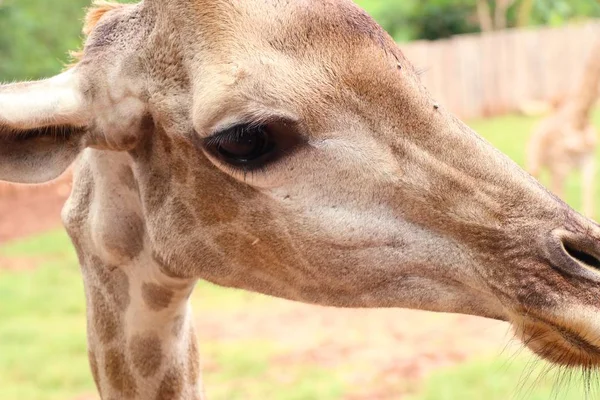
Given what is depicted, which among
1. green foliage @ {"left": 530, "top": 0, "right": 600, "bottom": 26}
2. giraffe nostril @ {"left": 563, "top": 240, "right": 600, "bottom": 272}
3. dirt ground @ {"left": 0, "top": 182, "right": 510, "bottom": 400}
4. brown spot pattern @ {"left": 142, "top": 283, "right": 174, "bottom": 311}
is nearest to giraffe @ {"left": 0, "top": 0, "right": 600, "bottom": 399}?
giraffe nostril @ {"left": 563, "top": 240, "right": 600, "bottom": 272}

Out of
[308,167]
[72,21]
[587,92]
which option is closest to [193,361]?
[308,167]

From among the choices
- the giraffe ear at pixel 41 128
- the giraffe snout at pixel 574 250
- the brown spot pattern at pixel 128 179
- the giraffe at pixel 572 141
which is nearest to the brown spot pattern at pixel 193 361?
the brown spot pattern at pixel 128 179

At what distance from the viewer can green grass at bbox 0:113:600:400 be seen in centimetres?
639

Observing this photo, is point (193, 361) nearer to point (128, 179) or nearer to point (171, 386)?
point (171, 386)

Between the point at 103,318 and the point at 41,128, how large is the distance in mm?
699

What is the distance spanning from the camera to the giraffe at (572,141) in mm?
12031

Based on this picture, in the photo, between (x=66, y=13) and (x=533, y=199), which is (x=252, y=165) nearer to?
(x=533, y=199)

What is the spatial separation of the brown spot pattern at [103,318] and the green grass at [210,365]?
2067 mm

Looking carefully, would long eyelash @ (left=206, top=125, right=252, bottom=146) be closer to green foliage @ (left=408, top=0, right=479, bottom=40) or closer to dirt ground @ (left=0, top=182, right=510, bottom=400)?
dirt ground @ (left=0, top=182, right=510, bottom=400)

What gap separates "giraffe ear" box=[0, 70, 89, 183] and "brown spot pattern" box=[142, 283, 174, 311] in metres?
0.48

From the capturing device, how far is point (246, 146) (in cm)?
218

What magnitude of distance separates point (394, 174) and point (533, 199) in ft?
1.15

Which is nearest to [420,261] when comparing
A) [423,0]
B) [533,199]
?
[533,199]

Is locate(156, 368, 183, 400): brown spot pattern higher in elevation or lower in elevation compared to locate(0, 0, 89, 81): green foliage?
lower
